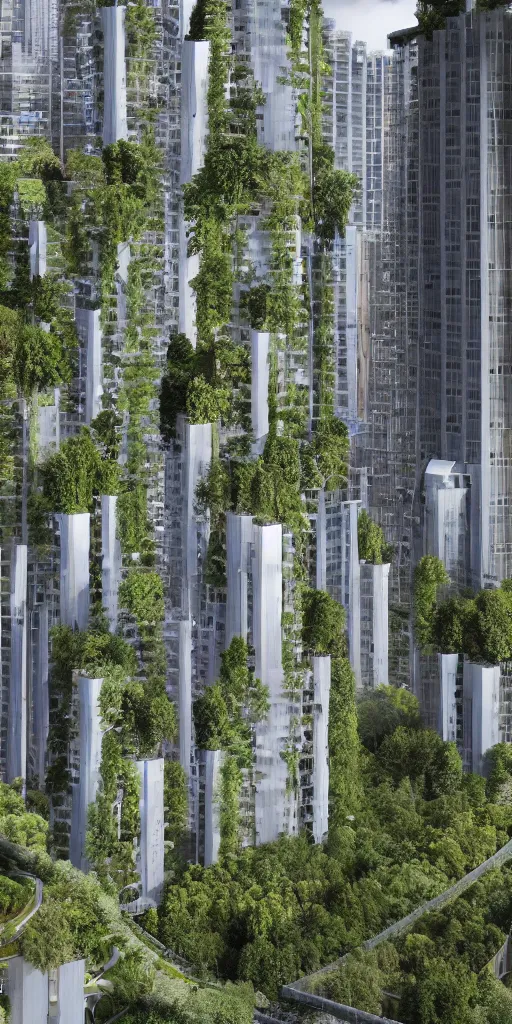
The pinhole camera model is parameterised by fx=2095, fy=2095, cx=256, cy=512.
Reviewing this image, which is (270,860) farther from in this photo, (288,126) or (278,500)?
(288,126)

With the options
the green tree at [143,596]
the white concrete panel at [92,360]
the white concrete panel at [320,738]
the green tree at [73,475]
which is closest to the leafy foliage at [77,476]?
the green tree at [73,475]

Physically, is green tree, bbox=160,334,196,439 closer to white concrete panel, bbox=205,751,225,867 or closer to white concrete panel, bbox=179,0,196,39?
white concrete panel, bbox=179,0,196,39

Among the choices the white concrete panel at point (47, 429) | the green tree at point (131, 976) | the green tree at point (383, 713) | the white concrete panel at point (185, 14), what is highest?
the white concrete panel at point (185, 14)

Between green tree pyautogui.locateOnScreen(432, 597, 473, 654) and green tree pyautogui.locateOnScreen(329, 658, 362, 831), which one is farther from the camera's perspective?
green tree pyautogui.locateOnScreen(432, 597, 473, 654)

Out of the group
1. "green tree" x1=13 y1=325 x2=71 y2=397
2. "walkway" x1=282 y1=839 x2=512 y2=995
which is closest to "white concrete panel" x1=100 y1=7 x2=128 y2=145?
"green tree" x1=13 y1=325 x2=71 y2=397

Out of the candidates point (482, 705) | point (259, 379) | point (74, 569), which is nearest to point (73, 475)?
point (74, 569)

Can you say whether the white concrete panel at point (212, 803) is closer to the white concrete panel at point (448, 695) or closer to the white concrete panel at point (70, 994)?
the white concrete panel at point (448, 695)

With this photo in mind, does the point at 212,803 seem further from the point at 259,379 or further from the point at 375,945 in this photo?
the point at 259,379
